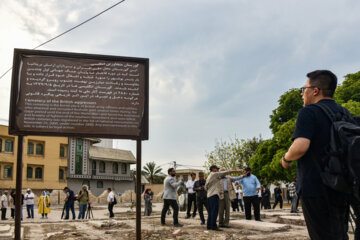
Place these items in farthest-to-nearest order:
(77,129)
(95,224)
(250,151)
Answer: (250,151) → (95,224) → (77,129)

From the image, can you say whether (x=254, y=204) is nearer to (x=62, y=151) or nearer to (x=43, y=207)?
(x=43, y=207)

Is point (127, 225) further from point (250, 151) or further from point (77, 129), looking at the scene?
point (250, 151)

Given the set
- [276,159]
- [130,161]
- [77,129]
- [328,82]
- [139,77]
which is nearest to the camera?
[328,82]

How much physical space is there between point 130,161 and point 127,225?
47.5 meters

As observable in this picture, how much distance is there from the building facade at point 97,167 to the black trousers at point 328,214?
48780mm

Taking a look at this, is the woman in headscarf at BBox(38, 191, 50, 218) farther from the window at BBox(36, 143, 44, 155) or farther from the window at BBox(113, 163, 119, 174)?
the window at BBox(113, 163, 119, 174)

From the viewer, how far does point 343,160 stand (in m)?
2.75

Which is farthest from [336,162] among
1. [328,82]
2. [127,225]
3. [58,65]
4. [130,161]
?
[130,161]

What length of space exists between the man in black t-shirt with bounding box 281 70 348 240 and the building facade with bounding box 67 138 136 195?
4870 centimetres

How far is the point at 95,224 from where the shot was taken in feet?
34.6

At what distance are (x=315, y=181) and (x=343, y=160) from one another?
29cm

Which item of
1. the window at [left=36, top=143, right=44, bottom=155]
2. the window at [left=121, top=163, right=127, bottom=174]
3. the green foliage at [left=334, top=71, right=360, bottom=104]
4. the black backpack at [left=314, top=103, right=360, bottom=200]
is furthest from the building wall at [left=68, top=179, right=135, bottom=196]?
the black backpack at [left=314, top=103, right=360, bottom=200]

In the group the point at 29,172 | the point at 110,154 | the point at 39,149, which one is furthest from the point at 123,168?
the point at 29,172

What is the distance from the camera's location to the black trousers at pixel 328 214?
286 cm
